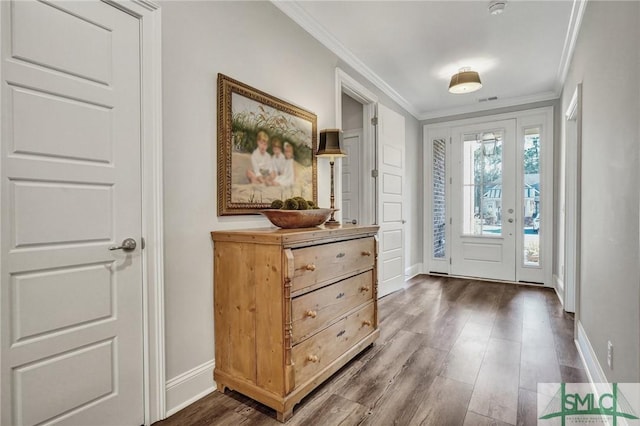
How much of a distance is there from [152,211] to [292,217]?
0.77 m

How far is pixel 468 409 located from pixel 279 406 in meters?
1.03

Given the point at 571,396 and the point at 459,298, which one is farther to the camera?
the point at 459,298

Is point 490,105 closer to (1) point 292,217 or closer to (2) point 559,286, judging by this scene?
(2) point 559,286

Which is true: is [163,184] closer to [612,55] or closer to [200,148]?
[200,148]

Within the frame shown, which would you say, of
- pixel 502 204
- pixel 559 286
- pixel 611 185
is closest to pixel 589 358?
pixel 611 185

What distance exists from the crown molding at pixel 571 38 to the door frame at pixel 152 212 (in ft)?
9.84

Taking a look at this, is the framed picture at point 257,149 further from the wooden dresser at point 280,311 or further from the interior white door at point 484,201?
the interior white door at point 484,201

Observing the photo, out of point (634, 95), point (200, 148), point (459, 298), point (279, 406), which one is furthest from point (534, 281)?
point (200, 148)

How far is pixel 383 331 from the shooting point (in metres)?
2.88

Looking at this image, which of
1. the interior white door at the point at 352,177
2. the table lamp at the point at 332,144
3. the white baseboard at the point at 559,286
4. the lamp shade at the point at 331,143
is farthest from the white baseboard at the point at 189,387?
the white baseboard at the point at 559,286

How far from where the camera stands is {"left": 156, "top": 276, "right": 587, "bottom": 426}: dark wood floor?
1.69 m

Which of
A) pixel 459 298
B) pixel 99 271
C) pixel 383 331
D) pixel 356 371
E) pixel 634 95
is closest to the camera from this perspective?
pixel 634 95

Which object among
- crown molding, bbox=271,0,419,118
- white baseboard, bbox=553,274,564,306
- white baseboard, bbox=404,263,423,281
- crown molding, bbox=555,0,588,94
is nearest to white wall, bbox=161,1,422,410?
crown molding, bbox=271,0,419,118

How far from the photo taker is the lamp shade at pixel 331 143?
2.60 m
